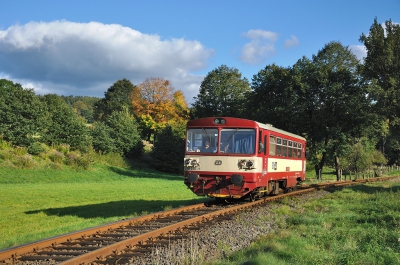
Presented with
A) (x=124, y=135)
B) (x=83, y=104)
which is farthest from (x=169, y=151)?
(x=83, y=104)

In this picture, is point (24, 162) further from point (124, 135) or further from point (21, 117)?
point (124, 135)

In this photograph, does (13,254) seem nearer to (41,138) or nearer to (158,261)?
(158,261)

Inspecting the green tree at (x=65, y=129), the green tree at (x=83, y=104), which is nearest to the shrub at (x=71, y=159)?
the green tree at (x=65, y=129)

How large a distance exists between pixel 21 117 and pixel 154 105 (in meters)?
32.1

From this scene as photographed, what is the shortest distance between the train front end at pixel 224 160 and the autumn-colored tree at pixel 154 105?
169ft

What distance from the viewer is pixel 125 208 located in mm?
17109

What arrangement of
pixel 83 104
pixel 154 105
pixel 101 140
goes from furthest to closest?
pixel 83 104 < pixel 154 105 < pixel 101 140

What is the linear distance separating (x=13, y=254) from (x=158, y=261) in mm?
2546

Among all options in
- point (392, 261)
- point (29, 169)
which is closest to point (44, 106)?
point (29, 169)

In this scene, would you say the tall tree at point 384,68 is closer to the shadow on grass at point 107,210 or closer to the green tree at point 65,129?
the shadow on grass at point 107,210

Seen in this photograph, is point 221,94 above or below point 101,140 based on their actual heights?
above

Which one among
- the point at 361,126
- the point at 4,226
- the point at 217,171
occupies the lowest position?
the point at 4,226

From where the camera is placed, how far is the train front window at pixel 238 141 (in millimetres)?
14273

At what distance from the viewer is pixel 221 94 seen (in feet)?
164
